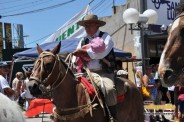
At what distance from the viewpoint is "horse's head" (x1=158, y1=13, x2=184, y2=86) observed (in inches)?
164

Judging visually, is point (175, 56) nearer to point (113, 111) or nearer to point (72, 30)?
point (113, 111)

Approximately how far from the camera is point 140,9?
1955 centimetres

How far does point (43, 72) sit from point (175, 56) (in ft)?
8.35

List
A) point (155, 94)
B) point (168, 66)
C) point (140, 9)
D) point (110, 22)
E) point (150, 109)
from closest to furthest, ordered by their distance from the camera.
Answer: point (168, 66)
point (150, 109)
point (155, 94)
point (140, 9)
point (110, 22)

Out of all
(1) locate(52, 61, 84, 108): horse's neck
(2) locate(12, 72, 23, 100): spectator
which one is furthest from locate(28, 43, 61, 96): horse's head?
(2) locate(12, 72, 23, 100): spectator

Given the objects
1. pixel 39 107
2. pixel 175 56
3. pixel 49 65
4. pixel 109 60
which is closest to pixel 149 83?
pixel 39 107

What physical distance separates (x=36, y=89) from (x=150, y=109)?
6938 mm

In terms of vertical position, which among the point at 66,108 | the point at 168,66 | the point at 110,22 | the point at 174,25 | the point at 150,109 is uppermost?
the point at 110,22

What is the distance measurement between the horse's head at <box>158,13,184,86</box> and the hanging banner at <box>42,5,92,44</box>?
10.5 m

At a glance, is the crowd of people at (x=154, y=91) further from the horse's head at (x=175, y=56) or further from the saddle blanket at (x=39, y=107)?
the horse's head at (x=175, y=56)

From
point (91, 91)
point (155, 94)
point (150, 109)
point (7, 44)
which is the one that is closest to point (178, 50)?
point (91, 91)

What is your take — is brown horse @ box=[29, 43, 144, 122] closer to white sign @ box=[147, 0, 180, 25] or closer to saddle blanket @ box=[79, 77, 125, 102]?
saddle blanket @ box=[79, 77, 125, 102]

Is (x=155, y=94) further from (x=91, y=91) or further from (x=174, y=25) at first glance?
(x=174, y=25)

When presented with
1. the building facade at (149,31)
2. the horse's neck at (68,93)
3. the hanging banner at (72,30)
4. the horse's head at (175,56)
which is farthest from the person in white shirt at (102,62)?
the building facade at (149,31)
